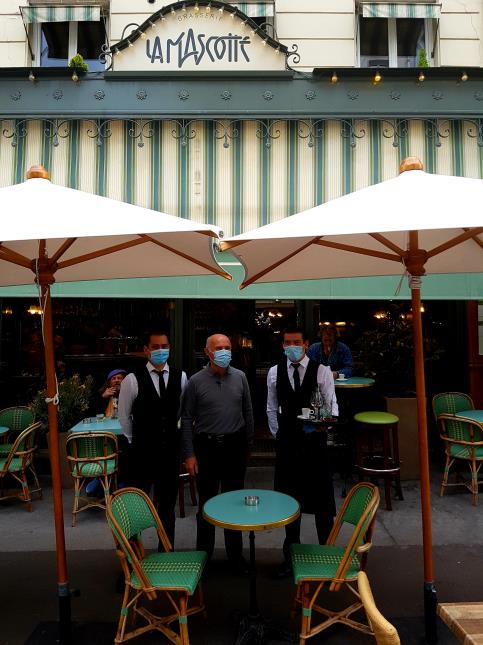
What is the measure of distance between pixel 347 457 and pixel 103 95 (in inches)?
238

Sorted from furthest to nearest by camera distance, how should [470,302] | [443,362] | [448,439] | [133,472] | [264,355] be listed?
[264,355] < [443,362] < [470,302] < [448,439] < [133,472]

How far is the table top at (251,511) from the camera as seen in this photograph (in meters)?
3.40

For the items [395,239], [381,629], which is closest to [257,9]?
[395,239]

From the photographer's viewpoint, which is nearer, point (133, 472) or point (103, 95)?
point (133, 472)

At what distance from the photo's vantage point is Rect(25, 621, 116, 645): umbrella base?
11.8 ft

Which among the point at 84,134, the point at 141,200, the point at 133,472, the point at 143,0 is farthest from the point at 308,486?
the point at 143,0

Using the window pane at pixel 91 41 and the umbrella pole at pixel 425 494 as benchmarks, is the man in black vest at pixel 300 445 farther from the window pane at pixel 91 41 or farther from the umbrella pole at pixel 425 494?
the window pane at pixel 91 41

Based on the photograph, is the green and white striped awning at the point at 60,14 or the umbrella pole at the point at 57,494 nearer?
the umbrella pole at the point at 57,494

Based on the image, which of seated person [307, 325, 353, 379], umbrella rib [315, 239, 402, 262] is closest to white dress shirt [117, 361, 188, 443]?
umbrella rib [315, 239, 402, 262]

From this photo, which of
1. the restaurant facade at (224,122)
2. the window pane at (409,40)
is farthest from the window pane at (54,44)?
the window pane at (409,40)

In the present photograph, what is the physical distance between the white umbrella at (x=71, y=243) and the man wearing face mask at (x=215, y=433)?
0.94 m

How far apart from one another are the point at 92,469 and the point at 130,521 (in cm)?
276

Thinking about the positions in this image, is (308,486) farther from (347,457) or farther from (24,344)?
(24,344)

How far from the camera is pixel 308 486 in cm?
461
